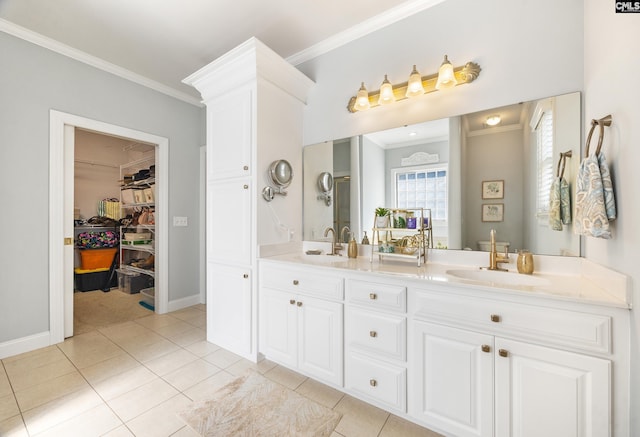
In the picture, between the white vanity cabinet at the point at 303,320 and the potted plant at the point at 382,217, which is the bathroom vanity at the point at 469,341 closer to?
the white vanity cabinet at the point at 303,320

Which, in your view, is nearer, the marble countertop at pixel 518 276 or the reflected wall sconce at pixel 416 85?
the marble countertop at pixel 518 276

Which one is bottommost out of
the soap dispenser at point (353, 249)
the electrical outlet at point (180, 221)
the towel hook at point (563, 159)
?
the soap dispenser at point (353, 249)

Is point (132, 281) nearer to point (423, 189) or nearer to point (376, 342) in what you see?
point (376, 342)

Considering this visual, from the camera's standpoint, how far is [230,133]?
2.32 m

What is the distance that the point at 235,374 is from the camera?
6.54 ft

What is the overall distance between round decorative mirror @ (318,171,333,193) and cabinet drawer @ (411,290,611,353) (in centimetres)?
131

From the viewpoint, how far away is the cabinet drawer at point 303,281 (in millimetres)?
1729

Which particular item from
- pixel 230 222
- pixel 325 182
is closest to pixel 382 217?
pixel 325 182

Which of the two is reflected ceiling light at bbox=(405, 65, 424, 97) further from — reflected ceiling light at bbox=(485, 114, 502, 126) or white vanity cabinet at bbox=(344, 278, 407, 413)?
white vanity cabinet at bbox=(344, 278, 407, 413)

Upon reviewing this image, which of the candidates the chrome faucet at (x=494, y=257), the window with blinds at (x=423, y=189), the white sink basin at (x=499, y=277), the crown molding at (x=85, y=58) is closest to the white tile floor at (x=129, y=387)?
the white sink basin at (x=499, y=277)

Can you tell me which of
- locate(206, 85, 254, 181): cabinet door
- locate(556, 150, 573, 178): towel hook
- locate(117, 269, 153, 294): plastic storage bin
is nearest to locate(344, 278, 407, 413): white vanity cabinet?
locate(556, 150, 573, 178): towel hook

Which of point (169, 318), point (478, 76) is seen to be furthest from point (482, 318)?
point (169, 318)

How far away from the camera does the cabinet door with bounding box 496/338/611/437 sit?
3.38ft

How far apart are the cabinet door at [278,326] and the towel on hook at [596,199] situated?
1.67 meters
